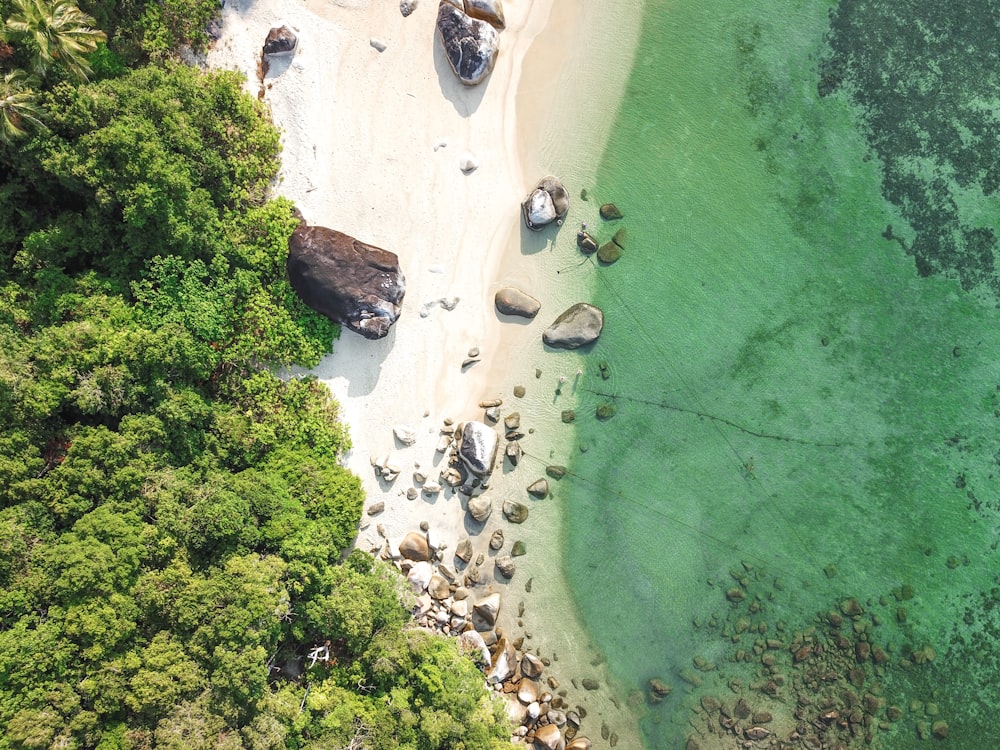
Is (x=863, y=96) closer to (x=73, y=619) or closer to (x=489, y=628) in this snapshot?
(x=489, y=628)

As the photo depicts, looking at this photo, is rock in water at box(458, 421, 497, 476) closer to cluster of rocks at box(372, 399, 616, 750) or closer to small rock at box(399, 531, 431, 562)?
cluster of rocks at box(372, 399, 616, 750)

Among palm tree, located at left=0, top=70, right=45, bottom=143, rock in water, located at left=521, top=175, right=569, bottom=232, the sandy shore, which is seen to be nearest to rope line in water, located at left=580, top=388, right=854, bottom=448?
the sandy shore

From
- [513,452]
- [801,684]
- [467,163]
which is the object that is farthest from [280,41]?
[801,684]

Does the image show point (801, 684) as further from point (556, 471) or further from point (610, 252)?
point (610, 252)

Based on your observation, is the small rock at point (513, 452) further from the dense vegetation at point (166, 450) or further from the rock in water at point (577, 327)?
the dense vegetation at point (166, 450)

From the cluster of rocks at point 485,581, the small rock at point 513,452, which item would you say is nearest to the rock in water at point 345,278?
the cluster of rocks at point 485,581

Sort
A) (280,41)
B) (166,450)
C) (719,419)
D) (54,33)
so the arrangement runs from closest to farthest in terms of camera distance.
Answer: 1. (54,33)
2. (166,450)
3. (280,41)
4. (719,419)

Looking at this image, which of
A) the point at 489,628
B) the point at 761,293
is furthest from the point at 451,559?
the point at 761,293
